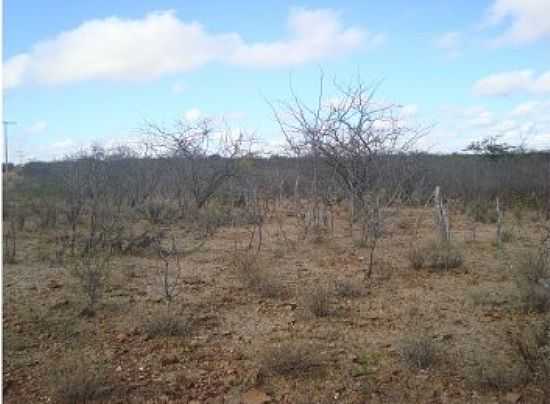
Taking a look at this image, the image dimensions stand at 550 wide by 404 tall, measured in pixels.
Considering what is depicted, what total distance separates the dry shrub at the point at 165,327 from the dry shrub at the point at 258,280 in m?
1.21

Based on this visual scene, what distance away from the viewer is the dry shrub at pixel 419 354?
11.8ft

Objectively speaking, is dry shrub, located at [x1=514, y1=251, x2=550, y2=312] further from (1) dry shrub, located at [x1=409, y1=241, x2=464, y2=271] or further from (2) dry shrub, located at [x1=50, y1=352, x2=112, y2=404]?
(2) dry shrub, located at [x1=50, y1=352, x2=112, y2=404]

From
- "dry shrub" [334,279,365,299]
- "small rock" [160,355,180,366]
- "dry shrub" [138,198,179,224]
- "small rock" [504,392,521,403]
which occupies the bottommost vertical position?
"small rock" [160,355,180,366]

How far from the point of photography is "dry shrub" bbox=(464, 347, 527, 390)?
3283 millimetres

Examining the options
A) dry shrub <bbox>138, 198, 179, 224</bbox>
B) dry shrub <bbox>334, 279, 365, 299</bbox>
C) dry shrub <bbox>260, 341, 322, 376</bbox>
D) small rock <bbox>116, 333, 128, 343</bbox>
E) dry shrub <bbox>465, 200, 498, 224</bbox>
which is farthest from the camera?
dry shrub <bbox>465, 200, 498, 224</bbox>

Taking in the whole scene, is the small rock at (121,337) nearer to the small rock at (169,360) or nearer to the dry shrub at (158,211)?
the small rock at (169,360)

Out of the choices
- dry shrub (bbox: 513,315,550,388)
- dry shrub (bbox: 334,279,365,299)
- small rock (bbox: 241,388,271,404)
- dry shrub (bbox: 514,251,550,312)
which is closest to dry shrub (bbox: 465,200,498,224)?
dry shrub (bbox: 514,251,550,312)

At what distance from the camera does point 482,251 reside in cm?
792

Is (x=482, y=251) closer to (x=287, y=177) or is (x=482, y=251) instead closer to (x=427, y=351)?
(x=427, y=351)

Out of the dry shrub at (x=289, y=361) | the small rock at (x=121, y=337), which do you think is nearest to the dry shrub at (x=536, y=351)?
the dry shrub at (x=289, y=361)

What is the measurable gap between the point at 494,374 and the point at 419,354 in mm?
498

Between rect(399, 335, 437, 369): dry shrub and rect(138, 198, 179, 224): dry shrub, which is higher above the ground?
rect(138, 198, 179, 224): dry shrub

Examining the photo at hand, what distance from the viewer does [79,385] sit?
3.19 meters

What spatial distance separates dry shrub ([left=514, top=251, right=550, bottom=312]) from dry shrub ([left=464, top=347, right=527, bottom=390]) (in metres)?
1.04
